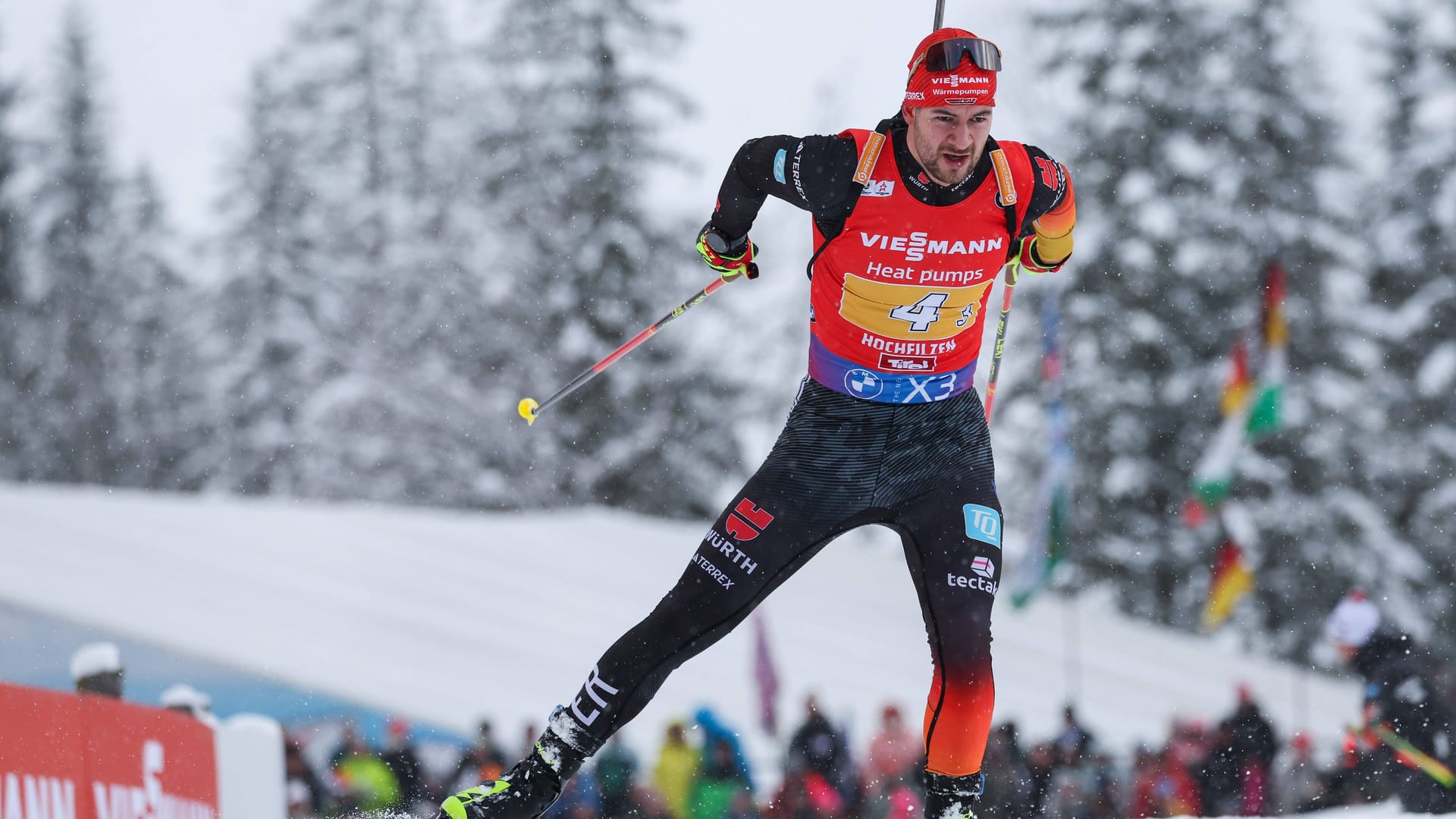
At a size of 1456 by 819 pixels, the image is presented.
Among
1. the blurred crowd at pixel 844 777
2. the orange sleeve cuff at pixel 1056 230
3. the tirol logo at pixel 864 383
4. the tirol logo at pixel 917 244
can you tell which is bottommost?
the blurred crowd at pixel 844 777

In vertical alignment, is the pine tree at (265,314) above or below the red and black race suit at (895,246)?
above

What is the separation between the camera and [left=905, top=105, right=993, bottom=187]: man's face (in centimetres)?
372

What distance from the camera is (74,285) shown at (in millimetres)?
31844

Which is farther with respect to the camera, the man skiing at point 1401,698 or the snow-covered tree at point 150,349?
the snow-covered tree at point 150,349

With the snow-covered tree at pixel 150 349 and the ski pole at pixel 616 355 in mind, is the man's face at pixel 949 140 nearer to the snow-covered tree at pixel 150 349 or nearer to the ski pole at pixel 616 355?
the ski pole at pixel 616 355

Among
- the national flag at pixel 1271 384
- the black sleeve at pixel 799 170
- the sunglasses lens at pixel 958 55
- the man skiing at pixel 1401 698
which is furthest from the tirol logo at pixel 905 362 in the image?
the national flag at pixel 1271 384

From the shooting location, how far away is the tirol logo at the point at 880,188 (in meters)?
3.75

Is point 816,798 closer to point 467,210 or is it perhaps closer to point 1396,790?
point 1396,790

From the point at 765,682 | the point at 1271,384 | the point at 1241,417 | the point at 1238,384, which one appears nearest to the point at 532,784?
the point at 765,682

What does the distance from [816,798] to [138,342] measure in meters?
27.9

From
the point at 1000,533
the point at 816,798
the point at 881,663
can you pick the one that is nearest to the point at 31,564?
the point at 816,798

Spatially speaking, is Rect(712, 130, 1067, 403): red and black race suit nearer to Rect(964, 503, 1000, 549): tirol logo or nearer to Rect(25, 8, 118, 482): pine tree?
Rect(964, 503, 1000, 549): tirol logo

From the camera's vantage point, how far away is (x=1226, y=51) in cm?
2550

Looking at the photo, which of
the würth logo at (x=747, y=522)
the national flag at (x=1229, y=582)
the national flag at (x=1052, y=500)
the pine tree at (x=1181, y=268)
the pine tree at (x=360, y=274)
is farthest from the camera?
the pine tree at (x=360, y=274)
